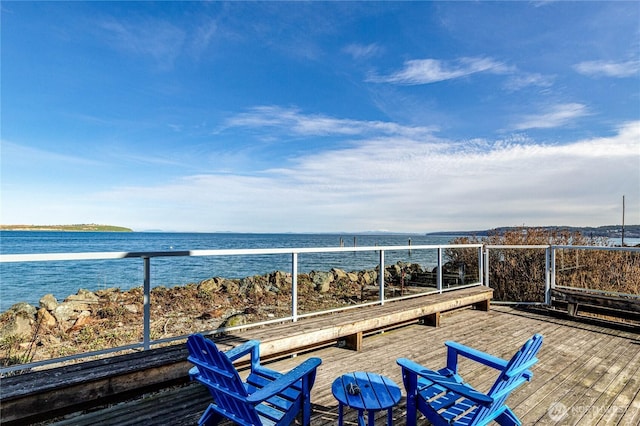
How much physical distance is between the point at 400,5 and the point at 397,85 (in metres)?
2.38

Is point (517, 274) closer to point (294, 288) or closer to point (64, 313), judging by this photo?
point (294, 288)

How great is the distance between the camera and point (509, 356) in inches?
150

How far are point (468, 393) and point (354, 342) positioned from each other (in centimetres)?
228

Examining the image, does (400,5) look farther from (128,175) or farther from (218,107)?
(128,175)

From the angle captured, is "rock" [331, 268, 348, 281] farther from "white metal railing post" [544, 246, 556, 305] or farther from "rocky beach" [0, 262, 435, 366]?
"white metal railing post" [544, 246, 556, 305]

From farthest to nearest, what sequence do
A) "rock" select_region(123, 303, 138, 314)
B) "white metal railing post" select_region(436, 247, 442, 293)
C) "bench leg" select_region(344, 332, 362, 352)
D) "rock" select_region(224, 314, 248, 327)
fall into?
"white metal railing post" select_region(436, 247, 442, 293) → "rock" select_region(224, 314, 248, 327) → "rock" select_region(123, 303, 138, 314) → "bench leg" select_region(344, 332, 362, 352)

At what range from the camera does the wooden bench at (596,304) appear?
4887 millimetres

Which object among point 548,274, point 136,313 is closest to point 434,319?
point 548,274

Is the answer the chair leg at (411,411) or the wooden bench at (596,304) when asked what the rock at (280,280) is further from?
the wooden bench at (596,304)

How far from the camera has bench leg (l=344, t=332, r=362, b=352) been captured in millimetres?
3916

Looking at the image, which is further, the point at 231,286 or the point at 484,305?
the point at 231,286

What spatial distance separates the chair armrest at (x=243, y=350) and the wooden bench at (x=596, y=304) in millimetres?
5553

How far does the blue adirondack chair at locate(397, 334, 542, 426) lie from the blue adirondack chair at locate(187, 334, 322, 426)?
26.1 inches

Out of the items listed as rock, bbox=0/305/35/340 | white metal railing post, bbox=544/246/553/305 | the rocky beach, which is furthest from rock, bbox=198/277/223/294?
white metal railing post, bbox=544/246/553/305
